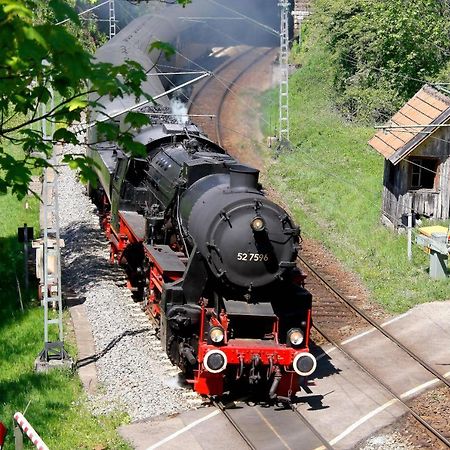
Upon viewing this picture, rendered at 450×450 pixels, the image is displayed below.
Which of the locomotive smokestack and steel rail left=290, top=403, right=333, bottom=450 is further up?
the locomotive smokestack

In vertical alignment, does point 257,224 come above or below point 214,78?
above

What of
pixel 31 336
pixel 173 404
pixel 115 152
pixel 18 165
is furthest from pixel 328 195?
pixel 18 165

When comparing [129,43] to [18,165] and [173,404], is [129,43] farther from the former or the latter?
[18,165]

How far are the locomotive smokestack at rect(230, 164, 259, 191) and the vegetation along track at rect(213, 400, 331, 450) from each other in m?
3.10

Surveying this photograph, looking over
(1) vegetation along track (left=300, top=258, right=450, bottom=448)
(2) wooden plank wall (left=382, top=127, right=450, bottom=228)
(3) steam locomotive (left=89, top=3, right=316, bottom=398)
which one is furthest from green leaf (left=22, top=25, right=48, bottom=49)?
(2) wooden plank wall (left=382, top=127, right=450, bottom=228)

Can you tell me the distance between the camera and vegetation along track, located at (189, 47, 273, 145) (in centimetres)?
3428

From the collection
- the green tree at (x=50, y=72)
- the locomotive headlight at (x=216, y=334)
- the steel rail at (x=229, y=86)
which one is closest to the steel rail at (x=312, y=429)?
the locomotive headlight at (x=216, y=334)

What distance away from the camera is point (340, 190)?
26203 millimetres

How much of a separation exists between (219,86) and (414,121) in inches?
719

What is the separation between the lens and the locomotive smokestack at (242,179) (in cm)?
1316

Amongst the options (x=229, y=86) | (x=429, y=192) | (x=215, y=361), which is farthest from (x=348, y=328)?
(x=229, y=86)

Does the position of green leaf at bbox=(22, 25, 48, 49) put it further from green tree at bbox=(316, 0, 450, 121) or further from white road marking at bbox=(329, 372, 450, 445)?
green tree at bbox=(316, 0, 450, 121)

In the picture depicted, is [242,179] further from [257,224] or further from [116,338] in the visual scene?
[116,338]

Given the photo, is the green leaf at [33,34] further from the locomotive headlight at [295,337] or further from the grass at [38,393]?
the locomotive headlight at [295,337]
